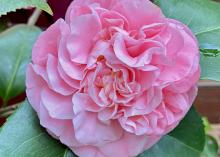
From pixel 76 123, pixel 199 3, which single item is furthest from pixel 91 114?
pixel 199 3

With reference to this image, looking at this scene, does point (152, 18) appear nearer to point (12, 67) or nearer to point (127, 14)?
point (127, 14)

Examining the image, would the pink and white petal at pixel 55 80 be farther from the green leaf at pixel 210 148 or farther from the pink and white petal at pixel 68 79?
the green leaf at pixel 210 148

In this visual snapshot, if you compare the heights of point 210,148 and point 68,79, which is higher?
point 68,79

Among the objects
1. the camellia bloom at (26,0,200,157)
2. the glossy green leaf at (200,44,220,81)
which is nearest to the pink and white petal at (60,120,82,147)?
the camellia bloom at (26,0,200,157)

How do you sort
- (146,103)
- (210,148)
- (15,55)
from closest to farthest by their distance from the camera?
(146,103), (15,55), (210,148)

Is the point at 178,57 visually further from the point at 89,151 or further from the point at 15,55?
the point at 15,55

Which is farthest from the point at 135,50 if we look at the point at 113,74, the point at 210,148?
the point at 210,148

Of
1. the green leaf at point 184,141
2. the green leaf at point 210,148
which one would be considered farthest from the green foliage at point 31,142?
the green leaf at point 210,148
